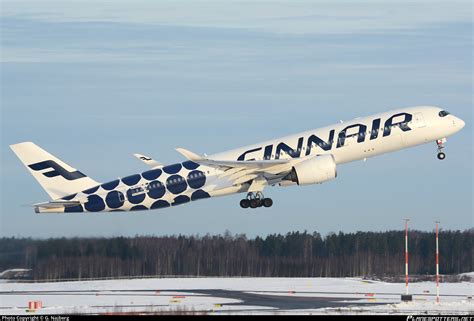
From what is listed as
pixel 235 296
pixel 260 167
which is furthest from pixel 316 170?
pixel 235 296

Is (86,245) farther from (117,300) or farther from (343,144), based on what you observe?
(343,144)

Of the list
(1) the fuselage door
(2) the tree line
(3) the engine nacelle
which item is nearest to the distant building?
(2) the tree line

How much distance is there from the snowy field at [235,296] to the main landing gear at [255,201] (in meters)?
5.79

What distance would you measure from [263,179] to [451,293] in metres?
15.5

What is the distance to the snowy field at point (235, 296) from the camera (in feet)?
223

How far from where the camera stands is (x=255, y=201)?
257ft

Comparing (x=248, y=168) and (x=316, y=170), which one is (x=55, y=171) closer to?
(x=248, y=168)

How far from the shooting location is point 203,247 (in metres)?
90.2

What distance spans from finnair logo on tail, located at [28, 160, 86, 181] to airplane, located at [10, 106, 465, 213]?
0.26 ft

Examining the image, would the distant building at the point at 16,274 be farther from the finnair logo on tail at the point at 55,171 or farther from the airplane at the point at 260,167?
the finnair logo on tail at the point at 55,171

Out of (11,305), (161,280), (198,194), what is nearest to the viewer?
(11,305)

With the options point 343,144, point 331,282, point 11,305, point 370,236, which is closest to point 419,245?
point 370,236

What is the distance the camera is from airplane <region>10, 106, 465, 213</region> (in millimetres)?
74688

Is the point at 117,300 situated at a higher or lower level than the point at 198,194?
lower
